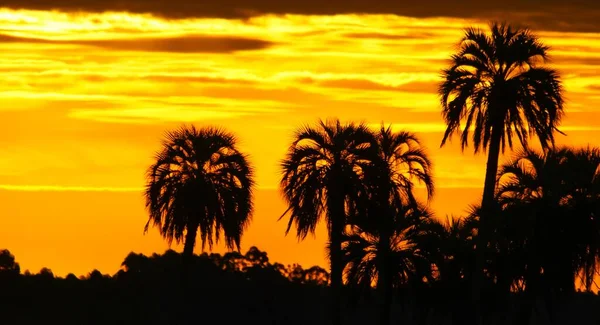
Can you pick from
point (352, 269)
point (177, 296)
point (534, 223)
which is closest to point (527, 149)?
point (534, 223)

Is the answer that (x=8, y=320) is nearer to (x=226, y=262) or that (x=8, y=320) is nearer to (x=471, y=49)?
(x=226, y=262)

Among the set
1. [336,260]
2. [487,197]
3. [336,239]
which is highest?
[487,197]

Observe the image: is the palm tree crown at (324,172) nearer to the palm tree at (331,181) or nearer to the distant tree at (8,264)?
the palm tree at (331,181)

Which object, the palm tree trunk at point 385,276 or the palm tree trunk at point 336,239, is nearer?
the palm tree trunk at point 336,239

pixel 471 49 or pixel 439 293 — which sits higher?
pixel 471 49

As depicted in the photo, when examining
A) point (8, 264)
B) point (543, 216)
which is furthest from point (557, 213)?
point (8, 264)

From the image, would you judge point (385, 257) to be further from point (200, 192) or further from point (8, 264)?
point (8, 264)

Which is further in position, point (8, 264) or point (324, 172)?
point (8, 264)

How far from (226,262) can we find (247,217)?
129ft

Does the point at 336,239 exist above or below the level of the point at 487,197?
below

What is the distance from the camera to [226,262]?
122438 mm

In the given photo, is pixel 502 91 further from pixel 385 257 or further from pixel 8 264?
pixel 8 264

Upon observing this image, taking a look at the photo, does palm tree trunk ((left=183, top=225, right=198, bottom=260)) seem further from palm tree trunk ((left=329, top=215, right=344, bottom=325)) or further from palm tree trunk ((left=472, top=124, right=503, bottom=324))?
palm tree trunk ((left=472, top=124, right=503, bottom=324))

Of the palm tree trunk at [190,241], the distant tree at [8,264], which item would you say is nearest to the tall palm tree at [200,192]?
the palm tree trunk at [190,241]
